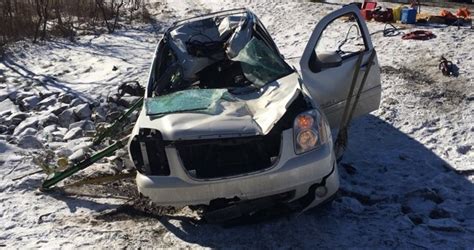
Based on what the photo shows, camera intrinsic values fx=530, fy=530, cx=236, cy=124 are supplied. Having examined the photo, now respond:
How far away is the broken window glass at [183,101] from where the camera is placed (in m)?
4.39

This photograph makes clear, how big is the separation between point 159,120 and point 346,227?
5.66 ft

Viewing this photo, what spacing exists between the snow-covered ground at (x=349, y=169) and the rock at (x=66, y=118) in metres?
0.02

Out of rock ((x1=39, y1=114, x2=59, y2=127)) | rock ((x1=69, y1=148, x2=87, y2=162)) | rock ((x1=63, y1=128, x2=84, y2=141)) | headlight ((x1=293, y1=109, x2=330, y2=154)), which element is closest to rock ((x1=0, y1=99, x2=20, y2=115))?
rock ((x1=39, y1=114, x2=59, y2=127))

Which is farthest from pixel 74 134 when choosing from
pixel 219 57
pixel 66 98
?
pixel 219 57

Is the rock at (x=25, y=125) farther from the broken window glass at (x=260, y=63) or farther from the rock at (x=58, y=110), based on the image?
the broken window glass at (x=260, y=63)

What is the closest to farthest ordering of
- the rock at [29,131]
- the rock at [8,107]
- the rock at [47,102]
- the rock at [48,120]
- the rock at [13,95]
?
the rock at [29,131] < the rock at [48,120] < the rock at [8,107] < the rock at [47,102] < the rock at [13,95]

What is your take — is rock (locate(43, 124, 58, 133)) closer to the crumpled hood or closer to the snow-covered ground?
the snow-covered ground

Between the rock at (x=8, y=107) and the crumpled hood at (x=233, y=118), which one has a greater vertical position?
the crumpled hood at (x=233, y=118)

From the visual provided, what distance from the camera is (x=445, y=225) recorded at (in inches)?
165

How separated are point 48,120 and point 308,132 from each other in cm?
439

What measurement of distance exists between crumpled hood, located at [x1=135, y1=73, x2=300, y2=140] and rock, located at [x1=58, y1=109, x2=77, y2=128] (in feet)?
9.88

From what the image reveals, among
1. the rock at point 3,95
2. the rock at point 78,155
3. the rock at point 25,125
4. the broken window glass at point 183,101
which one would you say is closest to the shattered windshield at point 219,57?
the broken window glass at point 183,101

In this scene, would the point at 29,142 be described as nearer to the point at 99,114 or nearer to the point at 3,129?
the point at 3,129

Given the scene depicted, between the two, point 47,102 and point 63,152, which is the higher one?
point 63,152
